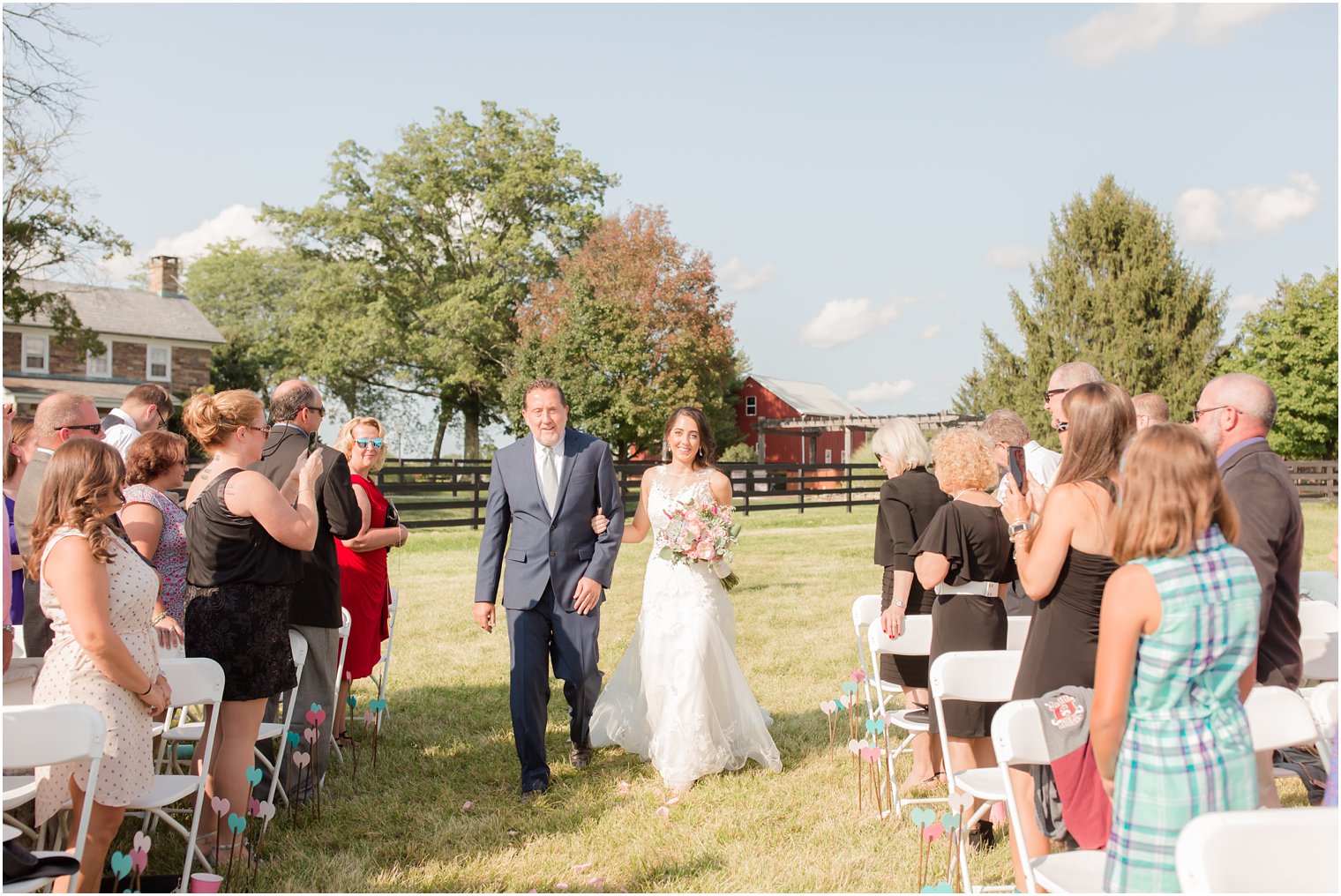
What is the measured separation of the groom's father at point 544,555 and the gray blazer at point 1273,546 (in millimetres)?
2895

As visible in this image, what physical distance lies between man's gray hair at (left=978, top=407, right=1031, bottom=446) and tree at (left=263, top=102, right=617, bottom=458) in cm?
3372

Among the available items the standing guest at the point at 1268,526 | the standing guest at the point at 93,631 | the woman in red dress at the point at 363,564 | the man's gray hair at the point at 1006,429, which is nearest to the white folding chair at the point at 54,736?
the standing guest at the point at 93,631

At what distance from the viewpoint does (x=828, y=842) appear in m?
4.57

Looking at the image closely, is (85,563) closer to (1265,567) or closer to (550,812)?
(550,812)

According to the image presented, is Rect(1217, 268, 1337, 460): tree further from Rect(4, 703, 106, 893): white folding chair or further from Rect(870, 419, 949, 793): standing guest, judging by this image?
Rect(4, 703, 106, 893): white folding chair

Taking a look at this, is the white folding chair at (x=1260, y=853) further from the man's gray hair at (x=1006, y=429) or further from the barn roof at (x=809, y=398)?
the barn roof at (x=809, y=398)

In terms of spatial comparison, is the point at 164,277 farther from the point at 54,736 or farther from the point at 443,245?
the point at 54,736

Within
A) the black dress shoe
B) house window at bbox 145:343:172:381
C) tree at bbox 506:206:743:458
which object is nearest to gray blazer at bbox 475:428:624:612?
the black dress shoe

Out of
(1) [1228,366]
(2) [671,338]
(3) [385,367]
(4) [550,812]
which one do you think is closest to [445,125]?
(3) [385,367]

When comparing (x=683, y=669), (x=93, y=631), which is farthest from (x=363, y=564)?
(x=93, y=631)

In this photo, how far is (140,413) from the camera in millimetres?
6125

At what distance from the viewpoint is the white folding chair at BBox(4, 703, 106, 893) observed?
2895mm

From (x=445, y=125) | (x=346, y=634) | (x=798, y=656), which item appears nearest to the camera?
(x=346, y=634)

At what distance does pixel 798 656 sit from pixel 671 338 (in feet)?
96.1
